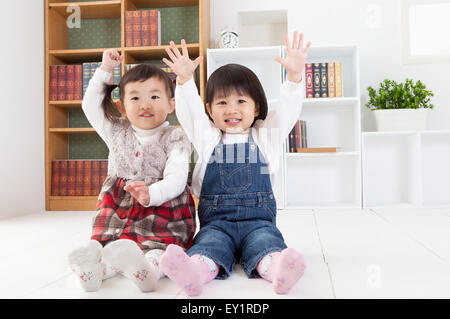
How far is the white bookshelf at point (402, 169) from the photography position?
268 cm

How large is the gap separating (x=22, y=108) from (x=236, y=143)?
186 centimetres

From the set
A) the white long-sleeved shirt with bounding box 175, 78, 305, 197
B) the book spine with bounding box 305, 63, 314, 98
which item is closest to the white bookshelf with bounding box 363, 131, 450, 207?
the book spine with bounding box 305, 63, 314, 98

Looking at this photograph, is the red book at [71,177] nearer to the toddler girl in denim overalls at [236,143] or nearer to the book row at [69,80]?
the book row at [69,80]

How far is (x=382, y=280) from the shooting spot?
3.10 feet

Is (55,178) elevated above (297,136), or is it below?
below

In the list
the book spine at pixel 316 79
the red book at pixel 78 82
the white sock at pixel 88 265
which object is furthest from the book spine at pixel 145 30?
the white sock at pixel 88 265

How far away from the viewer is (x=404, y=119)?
2506 millimetres

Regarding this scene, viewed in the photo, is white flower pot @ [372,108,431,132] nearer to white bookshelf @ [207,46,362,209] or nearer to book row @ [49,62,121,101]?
white bookshelf @ [207,46,362,209]

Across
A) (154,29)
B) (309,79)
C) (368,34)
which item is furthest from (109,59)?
(368,34)

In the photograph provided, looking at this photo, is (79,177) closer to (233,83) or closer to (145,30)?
(145,30)

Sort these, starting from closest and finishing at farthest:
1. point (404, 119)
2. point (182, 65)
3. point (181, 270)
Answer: point (181, 270), point (182, 65), point (404, 119)

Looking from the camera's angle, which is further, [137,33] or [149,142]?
[137,33]
